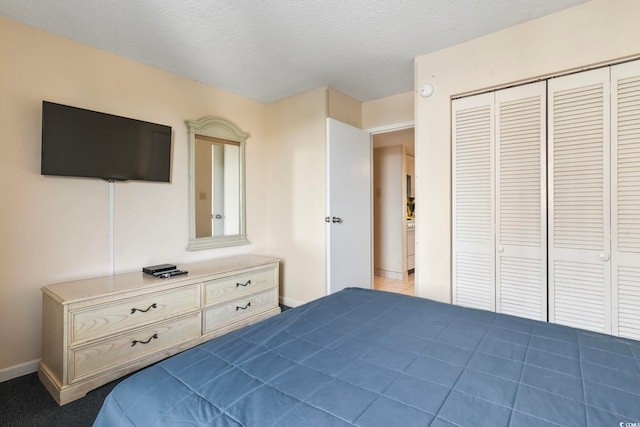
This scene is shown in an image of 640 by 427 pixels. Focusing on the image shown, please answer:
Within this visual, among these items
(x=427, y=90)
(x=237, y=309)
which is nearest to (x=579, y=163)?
(x=427, y=90)

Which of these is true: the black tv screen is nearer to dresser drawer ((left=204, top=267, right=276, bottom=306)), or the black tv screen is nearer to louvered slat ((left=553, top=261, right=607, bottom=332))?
dresser drawer ((left=204, top=267, right=276, bottom=306))

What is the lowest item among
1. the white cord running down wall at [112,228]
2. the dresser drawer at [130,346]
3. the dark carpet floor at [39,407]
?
the dark carpet floor at [39,407]

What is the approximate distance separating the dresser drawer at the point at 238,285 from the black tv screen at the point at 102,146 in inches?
42.5

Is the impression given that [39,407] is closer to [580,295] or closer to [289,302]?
[289,302]

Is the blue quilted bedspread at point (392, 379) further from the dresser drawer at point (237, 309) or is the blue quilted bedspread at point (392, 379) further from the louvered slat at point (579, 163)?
the dresser drawer at point (237, 309)

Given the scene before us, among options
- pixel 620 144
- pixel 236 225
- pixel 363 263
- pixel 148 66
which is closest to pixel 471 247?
pixel 620 144

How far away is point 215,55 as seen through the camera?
98.0 inches

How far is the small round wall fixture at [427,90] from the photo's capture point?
247 centimetres

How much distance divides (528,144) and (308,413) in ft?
7.34

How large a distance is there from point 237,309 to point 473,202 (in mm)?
2244

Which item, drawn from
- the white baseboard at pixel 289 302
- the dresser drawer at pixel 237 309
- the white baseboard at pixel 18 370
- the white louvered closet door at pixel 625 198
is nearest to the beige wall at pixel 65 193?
the white baseboard at pixel 18 370

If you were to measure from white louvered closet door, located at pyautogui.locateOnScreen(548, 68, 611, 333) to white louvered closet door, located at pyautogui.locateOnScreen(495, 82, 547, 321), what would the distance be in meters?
0.06

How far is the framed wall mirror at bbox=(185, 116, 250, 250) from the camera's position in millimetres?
2991

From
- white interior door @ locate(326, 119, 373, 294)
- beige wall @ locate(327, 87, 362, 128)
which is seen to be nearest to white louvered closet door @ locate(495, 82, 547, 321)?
white interior door @ locate(326, 119, 373, 294)
